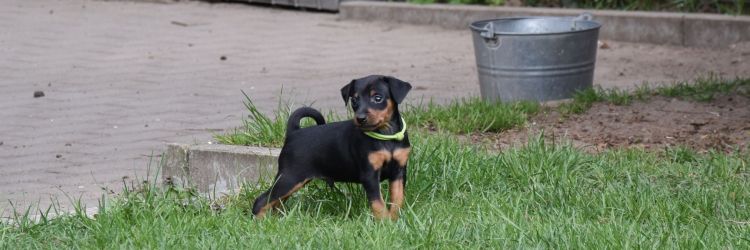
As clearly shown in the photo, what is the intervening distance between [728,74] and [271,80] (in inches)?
130

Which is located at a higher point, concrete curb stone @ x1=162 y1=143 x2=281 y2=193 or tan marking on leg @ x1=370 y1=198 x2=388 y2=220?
tan marking on leg @ x1=370 y1=198 x2=388 y2=220

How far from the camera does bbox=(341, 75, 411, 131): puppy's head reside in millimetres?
4594

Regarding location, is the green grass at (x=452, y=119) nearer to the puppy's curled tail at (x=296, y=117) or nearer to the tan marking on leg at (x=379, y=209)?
the puppy's curled tail at (x=296, y=117)

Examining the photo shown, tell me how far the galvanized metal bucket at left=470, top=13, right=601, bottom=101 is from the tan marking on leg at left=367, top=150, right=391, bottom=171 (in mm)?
2666

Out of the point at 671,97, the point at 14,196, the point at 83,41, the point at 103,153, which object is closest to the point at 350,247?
the point at 14,196

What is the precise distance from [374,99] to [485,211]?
0.67 metres

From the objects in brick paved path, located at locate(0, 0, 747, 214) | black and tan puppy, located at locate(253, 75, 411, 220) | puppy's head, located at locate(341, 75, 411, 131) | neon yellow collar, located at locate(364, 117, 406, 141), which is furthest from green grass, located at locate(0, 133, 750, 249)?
brick paved path, located at locate(0, 0, 747, 214)

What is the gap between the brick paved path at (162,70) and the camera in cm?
715

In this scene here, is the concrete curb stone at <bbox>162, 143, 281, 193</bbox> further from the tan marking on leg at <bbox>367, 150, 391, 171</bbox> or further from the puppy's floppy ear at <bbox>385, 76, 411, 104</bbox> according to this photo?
the puppy's floppy ear at <bbox>385, 76, 411, 104</bbox>

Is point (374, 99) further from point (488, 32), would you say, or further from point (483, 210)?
point (488, 32)

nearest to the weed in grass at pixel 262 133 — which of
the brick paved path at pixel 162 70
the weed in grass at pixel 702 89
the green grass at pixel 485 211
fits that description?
the brick paved path at pixel 162 70

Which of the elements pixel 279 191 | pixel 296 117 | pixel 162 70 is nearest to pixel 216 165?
pixel 296 117

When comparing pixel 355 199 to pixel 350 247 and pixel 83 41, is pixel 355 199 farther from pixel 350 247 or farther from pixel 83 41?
pixel 83 41

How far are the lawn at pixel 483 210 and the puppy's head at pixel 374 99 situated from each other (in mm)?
380
